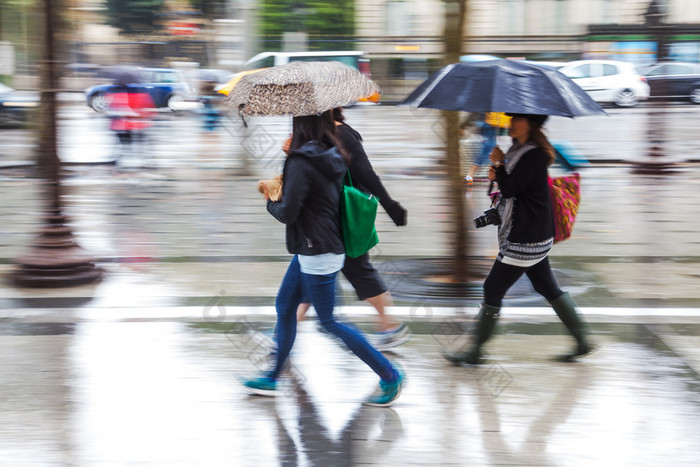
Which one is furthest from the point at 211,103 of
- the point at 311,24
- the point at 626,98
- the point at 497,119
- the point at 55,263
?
the point at 626,98

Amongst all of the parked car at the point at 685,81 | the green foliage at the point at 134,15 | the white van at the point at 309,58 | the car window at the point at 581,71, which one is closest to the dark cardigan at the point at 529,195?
the white van at the point at 309,58

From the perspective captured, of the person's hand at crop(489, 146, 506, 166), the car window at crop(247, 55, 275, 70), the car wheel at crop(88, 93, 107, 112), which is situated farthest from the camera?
the car wheel at crop(88, 93, 107, 112)

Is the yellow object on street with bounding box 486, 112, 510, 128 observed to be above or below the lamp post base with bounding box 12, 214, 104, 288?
above

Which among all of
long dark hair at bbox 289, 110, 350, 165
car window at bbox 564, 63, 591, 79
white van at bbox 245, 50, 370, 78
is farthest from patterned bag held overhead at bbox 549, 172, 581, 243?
car window at bbox 564, 63, 591, 79

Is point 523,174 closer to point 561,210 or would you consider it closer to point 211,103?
point 561,210

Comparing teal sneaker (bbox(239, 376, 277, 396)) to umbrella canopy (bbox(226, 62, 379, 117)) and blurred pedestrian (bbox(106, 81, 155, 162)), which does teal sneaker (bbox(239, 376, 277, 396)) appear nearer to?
umbrella canopy (bbox(226, 62, 379, 117))

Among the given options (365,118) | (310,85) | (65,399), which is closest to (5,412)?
(65,399)

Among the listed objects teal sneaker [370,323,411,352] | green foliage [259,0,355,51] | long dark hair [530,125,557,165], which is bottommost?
teal sneaker [370,323,411,352]

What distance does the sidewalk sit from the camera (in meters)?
4.18

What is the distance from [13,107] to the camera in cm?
2122

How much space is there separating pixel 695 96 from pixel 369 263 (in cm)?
2517

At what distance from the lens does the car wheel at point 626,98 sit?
2683cm

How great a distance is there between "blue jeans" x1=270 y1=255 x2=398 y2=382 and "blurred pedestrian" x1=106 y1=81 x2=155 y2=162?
32.3 feet

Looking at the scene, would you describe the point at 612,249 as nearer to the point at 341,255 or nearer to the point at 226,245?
the point at 226,245
